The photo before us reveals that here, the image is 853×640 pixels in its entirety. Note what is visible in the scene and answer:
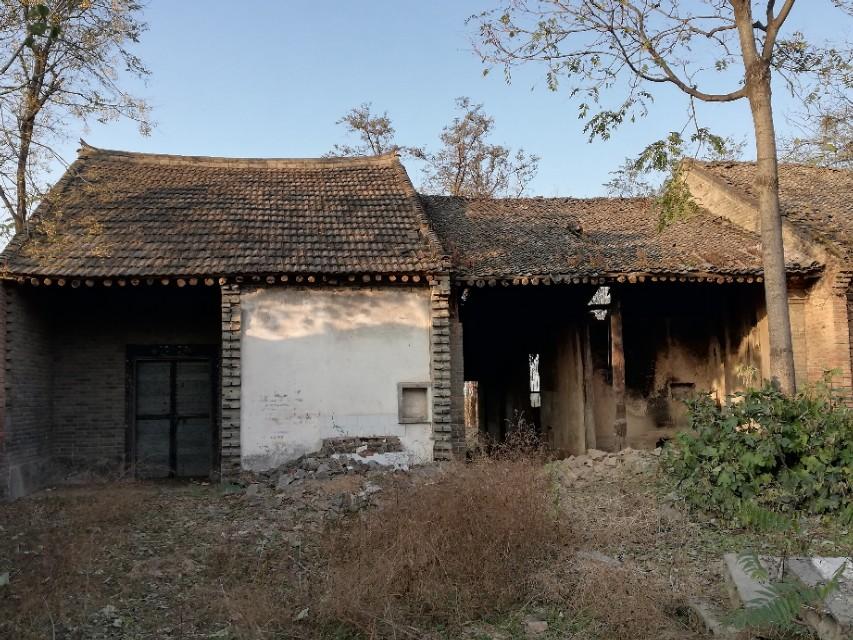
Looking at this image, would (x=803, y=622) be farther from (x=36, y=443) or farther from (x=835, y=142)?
(x=36, y=443)

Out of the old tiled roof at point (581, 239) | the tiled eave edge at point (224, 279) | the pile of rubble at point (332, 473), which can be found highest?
the old tiled roof at point (581, 239)

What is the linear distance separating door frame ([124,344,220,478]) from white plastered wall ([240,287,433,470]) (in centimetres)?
207

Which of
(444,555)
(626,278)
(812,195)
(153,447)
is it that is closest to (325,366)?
(153,447)

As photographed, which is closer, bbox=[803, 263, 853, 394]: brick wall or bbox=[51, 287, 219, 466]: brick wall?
bbox=[51, 287, 219, 466]: brick wall

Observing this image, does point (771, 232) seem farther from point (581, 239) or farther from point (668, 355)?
point (668, 355)

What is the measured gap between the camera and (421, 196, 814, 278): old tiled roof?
1273 cm

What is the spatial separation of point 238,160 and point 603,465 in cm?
1020

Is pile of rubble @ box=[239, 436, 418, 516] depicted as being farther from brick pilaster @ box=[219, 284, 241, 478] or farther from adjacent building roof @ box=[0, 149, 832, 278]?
adjacent building roof @ box=[0, 149, 832, 278]

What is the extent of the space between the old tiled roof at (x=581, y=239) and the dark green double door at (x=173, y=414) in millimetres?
5316

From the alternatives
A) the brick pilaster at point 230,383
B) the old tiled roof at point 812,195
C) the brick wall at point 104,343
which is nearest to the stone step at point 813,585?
the brick pilaster at point 230,383

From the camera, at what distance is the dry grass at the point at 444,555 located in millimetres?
5684

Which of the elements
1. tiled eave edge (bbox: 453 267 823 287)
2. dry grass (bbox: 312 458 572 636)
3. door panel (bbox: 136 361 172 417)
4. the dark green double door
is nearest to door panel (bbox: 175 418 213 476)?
the dark green double door

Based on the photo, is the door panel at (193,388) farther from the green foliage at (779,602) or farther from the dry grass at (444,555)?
the green foliage at (779,602)

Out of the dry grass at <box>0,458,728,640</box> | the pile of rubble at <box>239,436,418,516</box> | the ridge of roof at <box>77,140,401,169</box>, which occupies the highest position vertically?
the ridge of roof at <box>77,140,401,169</box>
